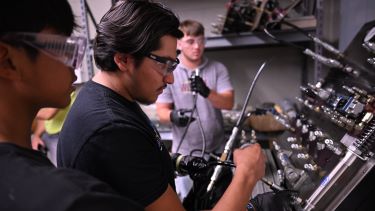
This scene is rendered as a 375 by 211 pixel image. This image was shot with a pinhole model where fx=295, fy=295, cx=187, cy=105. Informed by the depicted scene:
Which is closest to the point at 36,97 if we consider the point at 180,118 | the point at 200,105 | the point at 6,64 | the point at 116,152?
the point at 6,64

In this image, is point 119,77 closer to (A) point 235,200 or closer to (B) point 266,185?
(A) point 235,200

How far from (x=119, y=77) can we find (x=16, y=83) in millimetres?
302

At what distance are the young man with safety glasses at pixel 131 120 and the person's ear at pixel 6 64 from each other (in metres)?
0.19

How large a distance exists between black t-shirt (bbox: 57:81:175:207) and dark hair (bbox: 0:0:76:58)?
0.19 m

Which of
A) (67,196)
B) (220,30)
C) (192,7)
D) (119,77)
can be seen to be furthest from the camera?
(192,7)

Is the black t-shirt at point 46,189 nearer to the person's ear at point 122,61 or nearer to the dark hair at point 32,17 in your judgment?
the dark hair at point 32,17

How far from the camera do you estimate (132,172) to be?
1.87 ft

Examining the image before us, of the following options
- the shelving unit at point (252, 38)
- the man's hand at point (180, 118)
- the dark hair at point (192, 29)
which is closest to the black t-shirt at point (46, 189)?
the man's hand at point (180, 118)

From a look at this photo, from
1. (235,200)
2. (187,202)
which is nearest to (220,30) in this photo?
(187,202)

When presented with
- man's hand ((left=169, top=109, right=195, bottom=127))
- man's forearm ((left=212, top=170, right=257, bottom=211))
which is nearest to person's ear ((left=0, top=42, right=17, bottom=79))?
man's forearm ((left=212, top=170, right=257, bottom=211))

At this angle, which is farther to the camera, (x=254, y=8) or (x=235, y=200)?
(x=254, y=8)

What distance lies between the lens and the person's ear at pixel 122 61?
27.2 inches

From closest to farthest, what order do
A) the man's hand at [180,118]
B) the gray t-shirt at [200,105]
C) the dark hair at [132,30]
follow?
the dark hair at [132,30] < the man's hand at [180,118] < the gray t-shirt at [200,105]

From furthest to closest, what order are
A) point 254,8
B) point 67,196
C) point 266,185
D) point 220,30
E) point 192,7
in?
1. point 192,7
2. point 220,30
3. point 254,8
4. point 266,185
5. point 67,196
